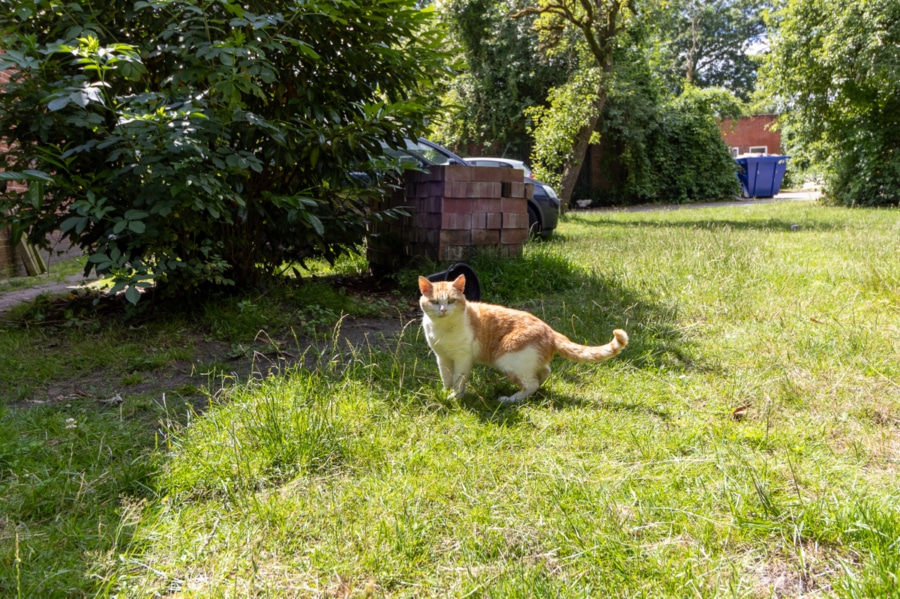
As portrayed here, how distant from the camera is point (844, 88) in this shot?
1371 cm

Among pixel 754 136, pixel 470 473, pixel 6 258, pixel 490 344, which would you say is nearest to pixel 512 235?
pixel 490 344

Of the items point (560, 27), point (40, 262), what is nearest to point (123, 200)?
point (40, 262)

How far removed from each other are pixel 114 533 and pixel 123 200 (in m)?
2.69

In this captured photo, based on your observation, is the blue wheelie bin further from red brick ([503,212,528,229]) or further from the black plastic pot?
the black plastic pot

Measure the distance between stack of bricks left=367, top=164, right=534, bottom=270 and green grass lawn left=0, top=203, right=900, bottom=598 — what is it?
202cm

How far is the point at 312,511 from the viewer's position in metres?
1.95

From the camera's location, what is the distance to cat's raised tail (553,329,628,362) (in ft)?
9.16

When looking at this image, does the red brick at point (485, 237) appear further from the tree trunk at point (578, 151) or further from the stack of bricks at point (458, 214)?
the tree trunk at point (578, 151)

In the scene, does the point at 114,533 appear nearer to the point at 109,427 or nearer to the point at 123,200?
the point at 109,427

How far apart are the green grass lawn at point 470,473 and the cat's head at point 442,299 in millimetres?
430

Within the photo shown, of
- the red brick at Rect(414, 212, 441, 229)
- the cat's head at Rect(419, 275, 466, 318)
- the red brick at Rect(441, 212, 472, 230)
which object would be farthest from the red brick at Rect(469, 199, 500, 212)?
the cat's head at Rect(419, 275, 466, 318)

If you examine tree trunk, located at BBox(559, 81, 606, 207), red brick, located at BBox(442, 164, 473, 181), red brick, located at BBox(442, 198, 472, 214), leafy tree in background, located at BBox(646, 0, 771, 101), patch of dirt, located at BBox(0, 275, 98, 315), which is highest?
leafy tree in background, located at BBox(646, 0, 771, 101)

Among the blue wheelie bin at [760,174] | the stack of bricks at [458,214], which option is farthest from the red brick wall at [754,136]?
the stack of bricks at [458,214]

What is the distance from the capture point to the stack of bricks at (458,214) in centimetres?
560
